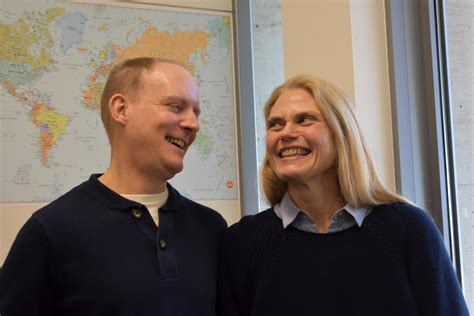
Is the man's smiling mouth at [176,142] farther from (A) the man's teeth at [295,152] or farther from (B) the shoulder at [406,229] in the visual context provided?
(B) the shoulder at [406,229]

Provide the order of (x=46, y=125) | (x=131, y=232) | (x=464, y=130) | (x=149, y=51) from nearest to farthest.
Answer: (x=131, y=232)
(x=464, y=130)
(x=46, y=125)
(x=149, y=51)

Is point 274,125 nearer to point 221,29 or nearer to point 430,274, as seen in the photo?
point 430,274

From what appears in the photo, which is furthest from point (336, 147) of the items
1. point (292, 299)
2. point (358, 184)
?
point (292, 299)

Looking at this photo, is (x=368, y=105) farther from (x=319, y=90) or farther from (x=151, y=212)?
(x=151, y=212)

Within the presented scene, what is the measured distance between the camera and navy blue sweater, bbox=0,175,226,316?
1502 millimetres

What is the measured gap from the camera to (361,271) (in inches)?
65.1

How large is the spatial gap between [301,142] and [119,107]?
1.90 feet

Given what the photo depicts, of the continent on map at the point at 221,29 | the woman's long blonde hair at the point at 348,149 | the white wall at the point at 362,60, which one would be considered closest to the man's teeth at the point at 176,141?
the woman's long blonde hair at the point at 348,149

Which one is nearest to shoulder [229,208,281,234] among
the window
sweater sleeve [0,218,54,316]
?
sweater sleeve [0,218,54,316]

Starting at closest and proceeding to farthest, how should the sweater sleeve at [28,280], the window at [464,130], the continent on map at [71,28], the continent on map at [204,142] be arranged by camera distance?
the sweater sleeve at [28,280], the window at [464,130], the continent on map at [71,28], the continent on map at [204,142]

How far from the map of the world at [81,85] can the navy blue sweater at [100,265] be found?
1377 millimetres

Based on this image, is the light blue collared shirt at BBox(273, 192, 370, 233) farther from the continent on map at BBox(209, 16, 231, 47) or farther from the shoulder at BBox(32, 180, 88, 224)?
→ the continent on map at BBox(209, 16, 231, 47)

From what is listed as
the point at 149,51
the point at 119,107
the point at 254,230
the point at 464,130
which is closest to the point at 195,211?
the point at 254,230

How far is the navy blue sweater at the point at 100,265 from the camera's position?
4.93ft
